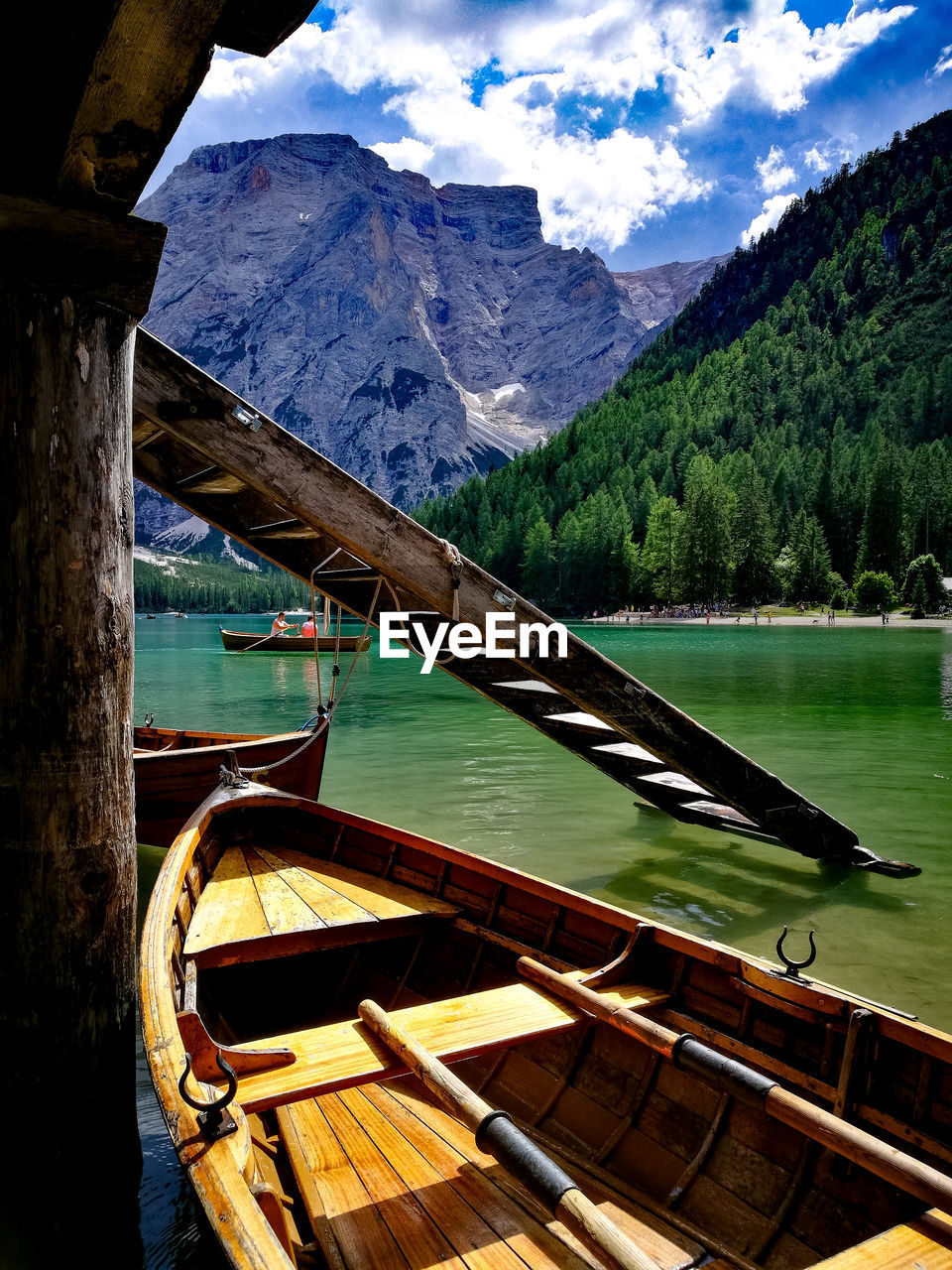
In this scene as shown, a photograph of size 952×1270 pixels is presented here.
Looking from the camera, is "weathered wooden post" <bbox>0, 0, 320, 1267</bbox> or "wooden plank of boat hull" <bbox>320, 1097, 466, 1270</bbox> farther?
"weathered wooden post" <bbox>0, 0, 320, 1267</bbox>

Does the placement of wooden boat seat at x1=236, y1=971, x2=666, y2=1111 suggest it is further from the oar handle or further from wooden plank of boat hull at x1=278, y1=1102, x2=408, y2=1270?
wooden plank of boat hull at x1=278, y1=1102, x2=408, y2=1270

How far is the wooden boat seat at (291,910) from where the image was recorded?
4781 mm

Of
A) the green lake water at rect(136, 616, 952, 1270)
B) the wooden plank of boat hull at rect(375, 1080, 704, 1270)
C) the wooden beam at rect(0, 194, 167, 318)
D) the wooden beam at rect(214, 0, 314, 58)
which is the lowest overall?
the green lake water at rect(136, 616, 952, 1270)

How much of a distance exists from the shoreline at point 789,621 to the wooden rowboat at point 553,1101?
78.2 metres

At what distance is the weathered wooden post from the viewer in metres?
3.15

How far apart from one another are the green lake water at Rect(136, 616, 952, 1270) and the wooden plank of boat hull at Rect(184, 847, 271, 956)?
3.93 feet

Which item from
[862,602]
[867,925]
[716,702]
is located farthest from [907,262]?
[867,925]

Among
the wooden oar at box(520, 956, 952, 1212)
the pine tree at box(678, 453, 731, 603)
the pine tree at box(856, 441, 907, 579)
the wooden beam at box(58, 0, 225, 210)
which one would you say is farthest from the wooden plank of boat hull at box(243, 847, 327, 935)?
the pine tree at box(678, 453, 731, 603)

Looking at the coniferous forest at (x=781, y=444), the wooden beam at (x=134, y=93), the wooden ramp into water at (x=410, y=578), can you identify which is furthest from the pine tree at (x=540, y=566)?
the wooden beam at (x=134, y=93)

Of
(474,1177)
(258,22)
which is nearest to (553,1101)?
(474,1177)

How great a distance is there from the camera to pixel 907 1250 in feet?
8.05

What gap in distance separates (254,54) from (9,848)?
340 centimetres

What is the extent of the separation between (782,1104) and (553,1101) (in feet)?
4.77

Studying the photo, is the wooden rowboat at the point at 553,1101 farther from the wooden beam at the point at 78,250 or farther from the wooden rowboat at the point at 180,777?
the wooden rowboat at the point at 180,777
